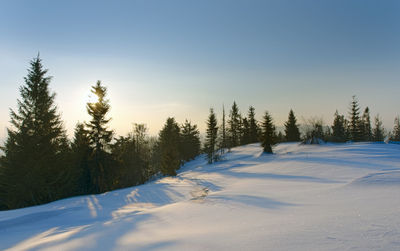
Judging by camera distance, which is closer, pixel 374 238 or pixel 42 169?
pixel 374 238

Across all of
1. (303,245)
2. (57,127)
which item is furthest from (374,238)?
(57,127)

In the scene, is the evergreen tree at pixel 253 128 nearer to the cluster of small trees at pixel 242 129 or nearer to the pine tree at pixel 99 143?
the cluster of small trees at pixel 242 129

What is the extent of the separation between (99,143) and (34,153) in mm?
4938

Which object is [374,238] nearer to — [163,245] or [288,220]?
[288,220]

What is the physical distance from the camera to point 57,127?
56.2 feet

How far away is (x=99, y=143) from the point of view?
1889 centimetres

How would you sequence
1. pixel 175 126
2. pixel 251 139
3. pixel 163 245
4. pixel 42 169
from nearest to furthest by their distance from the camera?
1. pixel 163 245
2. pixel 42 169
3. pixel 175 126
4. pixel 251 139

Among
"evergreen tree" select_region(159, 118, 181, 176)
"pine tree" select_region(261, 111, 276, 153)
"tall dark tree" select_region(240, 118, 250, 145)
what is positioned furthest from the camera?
"tall dark tree" select_region(240, 118, 250, 145)

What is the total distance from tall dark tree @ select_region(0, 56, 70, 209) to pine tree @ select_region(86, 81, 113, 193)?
2.36m

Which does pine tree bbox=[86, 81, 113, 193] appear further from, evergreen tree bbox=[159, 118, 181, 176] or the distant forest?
evergreen tree bbox=[159, 118, 181, 176]

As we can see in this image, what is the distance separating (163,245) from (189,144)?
142 feet

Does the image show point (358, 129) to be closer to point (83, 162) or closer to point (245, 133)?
point (245, 133)

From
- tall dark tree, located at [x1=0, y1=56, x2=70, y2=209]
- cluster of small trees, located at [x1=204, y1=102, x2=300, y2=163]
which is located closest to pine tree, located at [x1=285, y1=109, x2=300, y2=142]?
cluster of small trees, located at [x1=204, y1=102, x2=300, y2=163]

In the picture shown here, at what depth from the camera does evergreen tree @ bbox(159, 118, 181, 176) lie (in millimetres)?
27203
